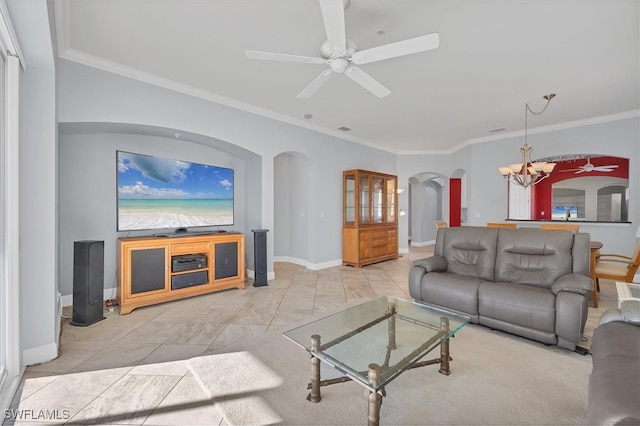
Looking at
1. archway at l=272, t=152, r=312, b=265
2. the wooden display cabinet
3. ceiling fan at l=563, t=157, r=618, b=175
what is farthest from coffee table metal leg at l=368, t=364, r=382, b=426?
ceiling fan at l=563, t=157, r=618, b=175

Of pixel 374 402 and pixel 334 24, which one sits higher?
pixel 334 24

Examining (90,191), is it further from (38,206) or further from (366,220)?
(366,220)

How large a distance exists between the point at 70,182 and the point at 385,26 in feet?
12.8

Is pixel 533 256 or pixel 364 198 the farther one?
pixel 364 198

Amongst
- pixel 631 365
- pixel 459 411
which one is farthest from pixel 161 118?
pixel 631 365

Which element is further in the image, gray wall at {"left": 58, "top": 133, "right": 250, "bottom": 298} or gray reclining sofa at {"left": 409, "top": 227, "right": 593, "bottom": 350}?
gray wall at {"left": 58, "top": 133, "right": 250, "bottom": 298}

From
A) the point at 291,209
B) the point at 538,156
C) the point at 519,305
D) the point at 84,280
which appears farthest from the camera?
the point at 291,209

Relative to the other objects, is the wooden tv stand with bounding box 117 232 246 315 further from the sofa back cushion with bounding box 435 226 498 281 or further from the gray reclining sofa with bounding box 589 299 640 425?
the gray reclining sofa with bounding box 589 299 640 425

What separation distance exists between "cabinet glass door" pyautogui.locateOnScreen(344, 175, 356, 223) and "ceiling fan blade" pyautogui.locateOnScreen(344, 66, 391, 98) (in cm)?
328

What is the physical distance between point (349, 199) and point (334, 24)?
14.4 feet

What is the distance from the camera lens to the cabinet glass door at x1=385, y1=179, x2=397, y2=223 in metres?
6.64

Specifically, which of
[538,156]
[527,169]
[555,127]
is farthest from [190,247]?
[555,127]

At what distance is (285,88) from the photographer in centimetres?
→ 379

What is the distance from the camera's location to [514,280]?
2.98 meters
